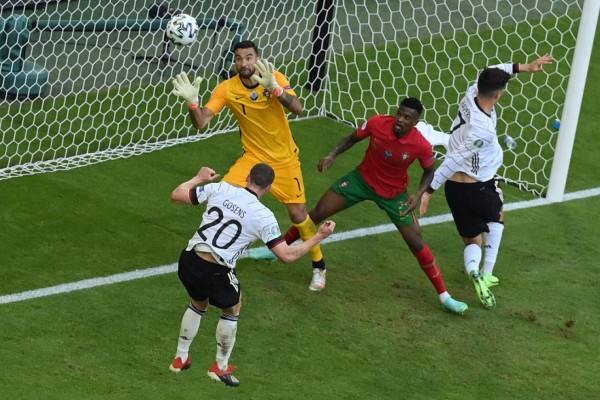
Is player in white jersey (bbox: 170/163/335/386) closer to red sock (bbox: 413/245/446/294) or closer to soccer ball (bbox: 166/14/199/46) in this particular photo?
red sock (bbox: 413/245/446/294)

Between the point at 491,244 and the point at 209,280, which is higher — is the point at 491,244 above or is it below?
above

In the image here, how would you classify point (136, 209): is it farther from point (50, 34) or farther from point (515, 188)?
point (515, 188)

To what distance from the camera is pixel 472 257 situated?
33.9 feet

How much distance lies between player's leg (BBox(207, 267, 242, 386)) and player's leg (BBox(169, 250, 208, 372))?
12cm

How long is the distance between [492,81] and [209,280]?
309cm

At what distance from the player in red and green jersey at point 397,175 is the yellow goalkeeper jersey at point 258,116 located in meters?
0.40

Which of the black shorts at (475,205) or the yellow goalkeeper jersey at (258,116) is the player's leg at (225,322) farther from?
the black shorts at (475,205)

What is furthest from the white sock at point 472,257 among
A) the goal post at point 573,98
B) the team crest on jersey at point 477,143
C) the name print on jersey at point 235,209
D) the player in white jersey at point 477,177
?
the name print on jersey at point 235,209

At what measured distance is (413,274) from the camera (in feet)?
35.3

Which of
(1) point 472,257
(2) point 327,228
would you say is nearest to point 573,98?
(1) point 472,257

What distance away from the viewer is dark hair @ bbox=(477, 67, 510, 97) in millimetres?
9977

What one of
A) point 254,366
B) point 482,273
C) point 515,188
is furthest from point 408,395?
point 515,188

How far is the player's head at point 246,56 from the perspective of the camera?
31.7 ft

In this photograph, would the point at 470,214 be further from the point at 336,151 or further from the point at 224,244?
the point at 224,244
